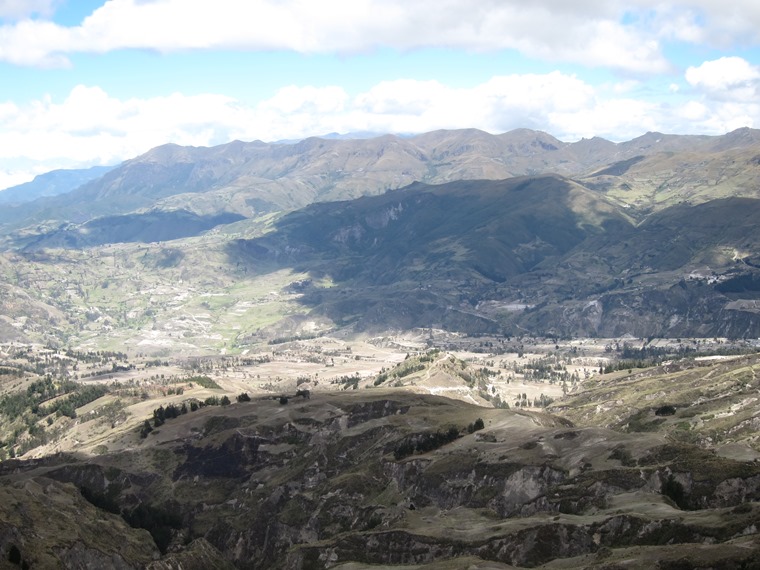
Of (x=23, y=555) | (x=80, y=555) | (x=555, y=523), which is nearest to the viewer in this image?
(x=555, y=523)

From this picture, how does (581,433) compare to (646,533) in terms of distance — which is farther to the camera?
(581,433)

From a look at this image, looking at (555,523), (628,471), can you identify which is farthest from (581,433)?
(555,523)

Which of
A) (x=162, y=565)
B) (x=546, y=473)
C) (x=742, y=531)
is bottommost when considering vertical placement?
(x=162, y=565)

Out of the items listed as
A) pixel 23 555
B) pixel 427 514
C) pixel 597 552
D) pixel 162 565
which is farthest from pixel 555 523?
pixel 23 555

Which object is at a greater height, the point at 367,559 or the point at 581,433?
the point at 581,433

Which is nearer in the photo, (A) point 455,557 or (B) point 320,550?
(A) point 455,557

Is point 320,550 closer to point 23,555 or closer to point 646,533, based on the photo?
point 23,555

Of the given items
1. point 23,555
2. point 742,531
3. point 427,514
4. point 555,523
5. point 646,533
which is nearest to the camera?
point 742,531

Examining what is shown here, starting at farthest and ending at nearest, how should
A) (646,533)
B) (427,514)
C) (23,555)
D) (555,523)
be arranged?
1. (427,514)
2. (23,555)
3. (555,523)
4. (646,533)

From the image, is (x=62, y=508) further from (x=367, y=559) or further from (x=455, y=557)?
(x=455, y=557)
